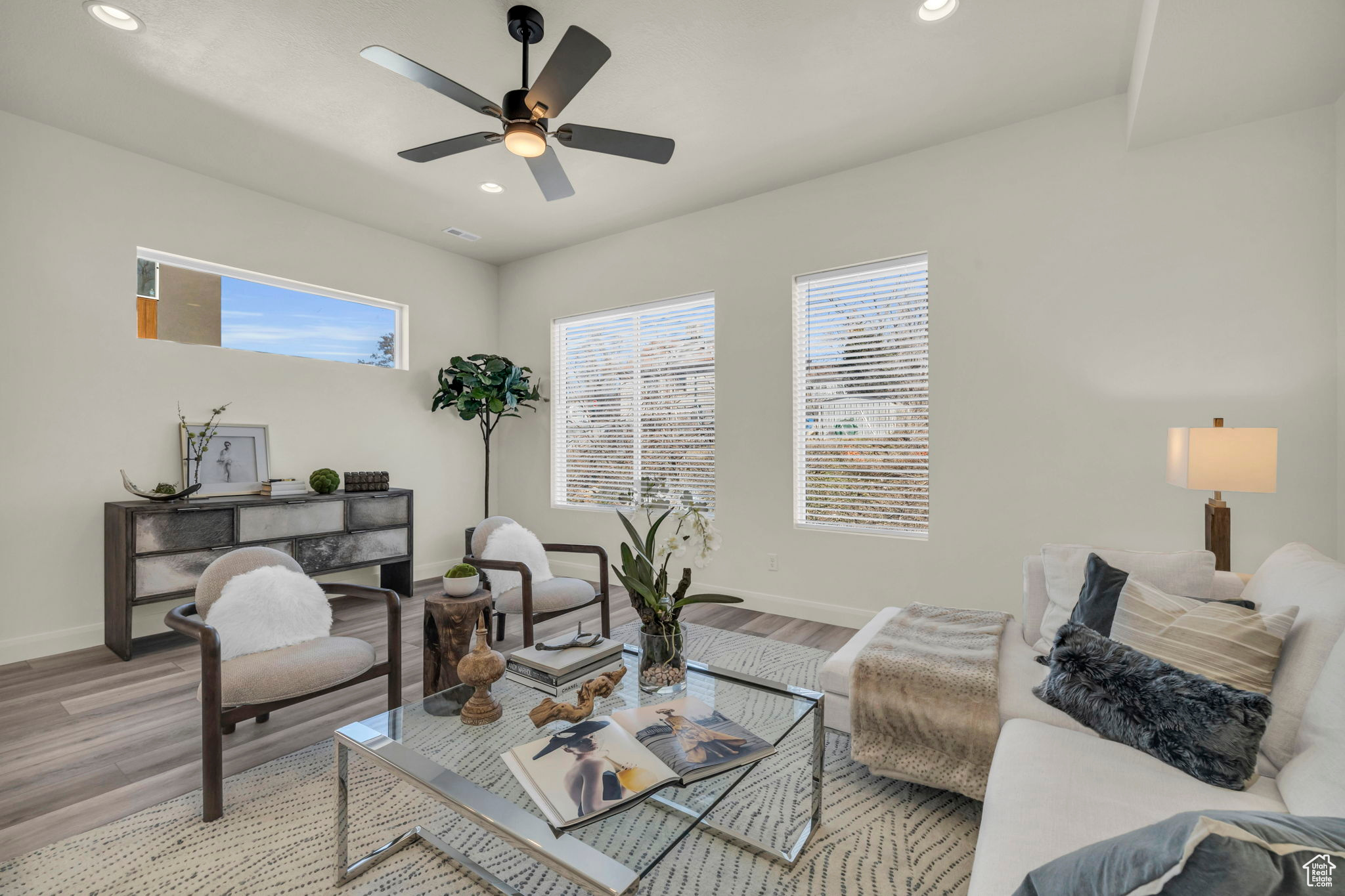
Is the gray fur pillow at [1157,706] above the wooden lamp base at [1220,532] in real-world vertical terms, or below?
below

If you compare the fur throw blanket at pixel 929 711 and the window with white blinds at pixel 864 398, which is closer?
the fur throw blanket at pixel 929 711

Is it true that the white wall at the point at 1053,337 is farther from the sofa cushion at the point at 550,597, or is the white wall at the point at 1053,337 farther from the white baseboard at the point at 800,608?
the sofa cushion at the point at 550,597

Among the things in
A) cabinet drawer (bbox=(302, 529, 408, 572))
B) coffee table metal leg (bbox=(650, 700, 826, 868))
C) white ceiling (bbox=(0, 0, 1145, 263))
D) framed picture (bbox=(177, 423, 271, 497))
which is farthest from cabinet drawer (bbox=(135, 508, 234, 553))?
coffee table metal leg (bbox=(650, 700, 826, 868))

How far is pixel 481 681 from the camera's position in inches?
66.3

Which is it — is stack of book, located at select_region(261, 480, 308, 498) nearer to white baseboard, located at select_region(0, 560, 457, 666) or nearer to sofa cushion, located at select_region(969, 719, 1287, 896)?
white baseboard, located at select_region(0, 560, 457, 666)

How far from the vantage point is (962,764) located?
1.81m

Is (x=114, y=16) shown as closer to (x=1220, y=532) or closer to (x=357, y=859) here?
(x=357, y=859)

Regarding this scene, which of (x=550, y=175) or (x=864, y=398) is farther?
(x=864, y=398)

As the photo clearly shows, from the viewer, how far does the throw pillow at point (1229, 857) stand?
50 cm

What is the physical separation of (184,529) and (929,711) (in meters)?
3.99

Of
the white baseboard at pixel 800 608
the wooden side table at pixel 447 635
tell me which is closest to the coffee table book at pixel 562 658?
the wooden side table at pixel 447 635

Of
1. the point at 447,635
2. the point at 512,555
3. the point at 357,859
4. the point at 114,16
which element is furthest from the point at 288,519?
the point at 357,859

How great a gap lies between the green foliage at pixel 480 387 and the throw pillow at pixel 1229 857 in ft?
16.4

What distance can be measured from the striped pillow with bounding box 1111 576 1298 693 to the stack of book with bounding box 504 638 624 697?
1.54 meters
